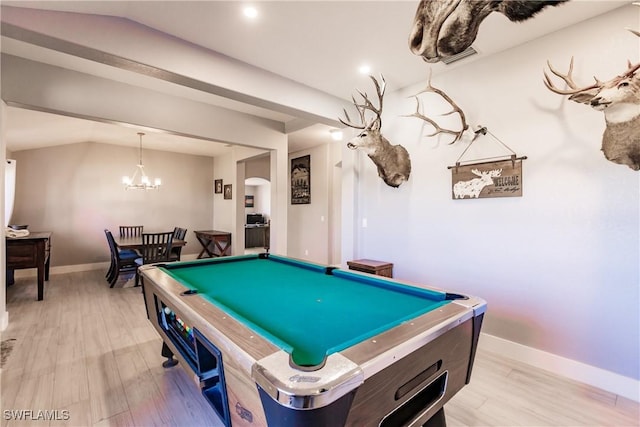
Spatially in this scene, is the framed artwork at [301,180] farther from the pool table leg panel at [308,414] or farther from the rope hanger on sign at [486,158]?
the pool table leg panel at [308,414]

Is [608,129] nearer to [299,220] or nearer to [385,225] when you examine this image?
[385,225]

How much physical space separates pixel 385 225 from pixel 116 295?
403 centimetres

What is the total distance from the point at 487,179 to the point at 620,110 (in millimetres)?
959

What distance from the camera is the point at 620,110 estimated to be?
179 cm

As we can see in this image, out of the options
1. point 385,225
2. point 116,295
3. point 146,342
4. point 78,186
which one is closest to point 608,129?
point 385,225

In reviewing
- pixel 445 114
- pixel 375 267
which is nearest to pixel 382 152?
pixel 445 114

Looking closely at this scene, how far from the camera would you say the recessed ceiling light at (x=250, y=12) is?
2007 millimetres

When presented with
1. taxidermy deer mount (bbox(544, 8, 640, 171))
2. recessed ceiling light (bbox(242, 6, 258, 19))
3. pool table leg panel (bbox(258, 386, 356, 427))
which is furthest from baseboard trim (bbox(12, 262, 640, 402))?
recessed ceiling light (bbox(242, 6, 258, 19))

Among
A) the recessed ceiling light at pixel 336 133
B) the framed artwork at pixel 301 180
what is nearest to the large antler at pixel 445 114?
the recessed ceiling light at pixel 336 133

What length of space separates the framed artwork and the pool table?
15.5 ft

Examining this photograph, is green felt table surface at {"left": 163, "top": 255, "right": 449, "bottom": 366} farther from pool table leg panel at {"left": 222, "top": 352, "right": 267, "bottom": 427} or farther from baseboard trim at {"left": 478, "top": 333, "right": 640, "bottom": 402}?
baseboard trim at {"left": 478, "top": 333, "right": 640, "bottom": 402}

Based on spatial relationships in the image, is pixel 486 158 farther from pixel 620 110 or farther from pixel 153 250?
pixel 153 250

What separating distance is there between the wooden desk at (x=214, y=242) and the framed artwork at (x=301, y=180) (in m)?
1.79

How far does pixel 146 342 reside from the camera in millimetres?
2754
